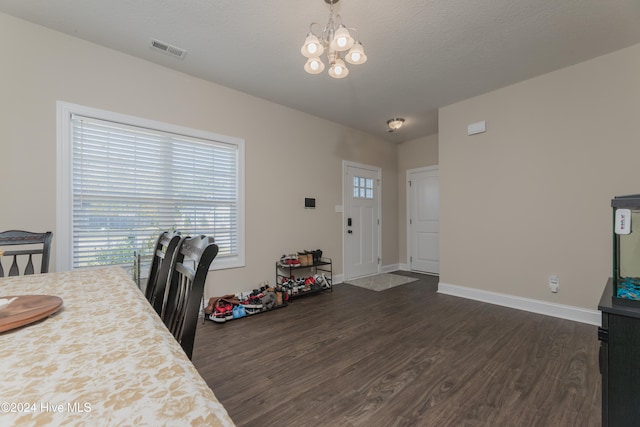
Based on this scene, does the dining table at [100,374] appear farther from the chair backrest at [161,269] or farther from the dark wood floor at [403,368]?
the dark wood floor at [403,368]

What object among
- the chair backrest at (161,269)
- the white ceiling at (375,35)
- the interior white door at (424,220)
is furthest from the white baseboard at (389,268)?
the chair backrest at (161,269)

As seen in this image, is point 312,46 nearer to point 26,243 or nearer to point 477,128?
point 26,243

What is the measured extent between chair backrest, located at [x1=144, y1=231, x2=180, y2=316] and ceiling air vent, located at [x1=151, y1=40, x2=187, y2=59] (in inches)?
78.6

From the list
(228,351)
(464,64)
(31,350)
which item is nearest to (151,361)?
(31,350)

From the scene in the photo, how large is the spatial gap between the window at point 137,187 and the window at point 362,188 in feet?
7.06

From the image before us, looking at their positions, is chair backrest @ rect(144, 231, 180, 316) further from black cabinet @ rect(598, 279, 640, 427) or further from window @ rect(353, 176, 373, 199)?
window @ rect(353, 176, 373, 199)

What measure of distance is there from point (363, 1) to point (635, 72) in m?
2.66

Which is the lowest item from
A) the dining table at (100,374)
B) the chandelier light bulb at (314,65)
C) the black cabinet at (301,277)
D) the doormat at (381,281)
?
the doormat at (381,281)

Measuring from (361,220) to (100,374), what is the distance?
4.51m

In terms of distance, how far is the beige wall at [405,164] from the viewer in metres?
5.20

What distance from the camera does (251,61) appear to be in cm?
272

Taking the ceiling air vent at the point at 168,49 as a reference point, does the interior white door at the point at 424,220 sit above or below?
below

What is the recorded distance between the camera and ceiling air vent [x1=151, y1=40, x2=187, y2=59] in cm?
244

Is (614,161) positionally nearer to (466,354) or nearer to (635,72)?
(635,72)
